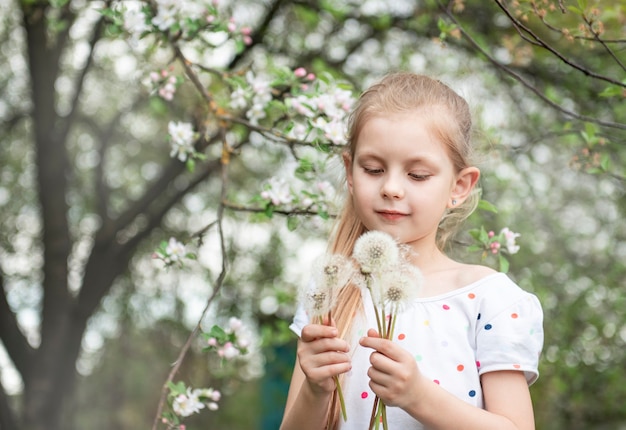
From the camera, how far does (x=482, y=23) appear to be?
5543 mm

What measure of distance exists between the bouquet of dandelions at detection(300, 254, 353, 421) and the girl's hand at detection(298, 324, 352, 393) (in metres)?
0.03

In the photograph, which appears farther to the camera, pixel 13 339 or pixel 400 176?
pixel 13 339

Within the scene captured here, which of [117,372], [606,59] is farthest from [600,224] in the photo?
[117,372]

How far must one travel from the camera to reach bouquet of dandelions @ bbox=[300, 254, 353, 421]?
1535 millimetres

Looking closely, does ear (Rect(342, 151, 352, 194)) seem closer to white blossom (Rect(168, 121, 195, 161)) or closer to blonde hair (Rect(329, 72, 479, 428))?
blonde hair (Rect(329, 72, 479, 428))

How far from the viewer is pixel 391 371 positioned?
153 centimetres

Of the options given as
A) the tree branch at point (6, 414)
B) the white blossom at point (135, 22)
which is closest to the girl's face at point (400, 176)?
the white blossom at point (135, 22)

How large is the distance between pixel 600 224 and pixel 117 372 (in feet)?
26.8

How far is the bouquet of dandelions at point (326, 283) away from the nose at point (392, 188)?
21 cm

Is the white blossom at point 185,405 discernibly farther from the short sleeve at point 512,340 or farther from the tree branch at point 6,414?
the tree branch at point 6,414

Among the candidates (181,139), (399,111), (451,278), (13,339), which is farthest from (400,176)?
(13,339)

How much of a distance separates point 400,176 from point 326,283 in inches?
12.9

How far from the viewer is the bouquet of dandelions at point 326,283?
1535 millimetres

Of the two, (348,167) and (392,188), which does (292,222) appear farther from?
(392,188)
